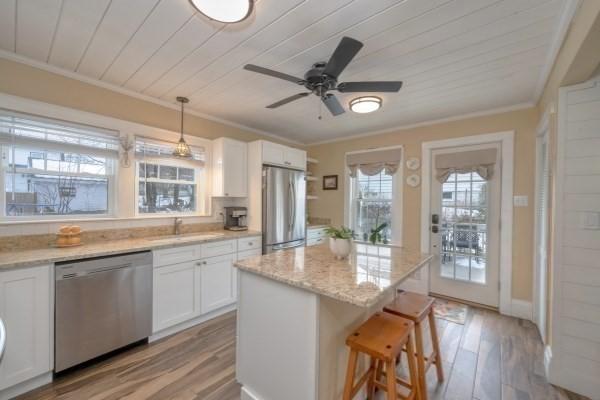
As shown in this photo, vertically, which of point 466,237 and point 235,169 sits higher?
point 235,169

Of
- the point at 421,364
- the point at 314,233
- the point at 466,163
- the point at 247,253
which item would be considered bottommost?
the point at 421,364

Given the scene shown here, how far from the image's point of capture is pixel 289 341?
4.72 feet

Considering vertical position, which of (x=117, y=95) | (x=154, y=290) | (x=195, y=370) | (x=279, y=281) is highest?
(x=117, y=95)

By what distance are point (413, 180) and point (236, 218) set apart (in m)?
2.56

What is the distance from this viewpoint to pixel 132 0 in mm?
1438

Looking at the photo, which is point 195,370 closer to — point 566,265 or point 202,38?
point 202,38

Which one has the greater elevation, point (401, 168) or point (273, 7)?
point (273, 7)

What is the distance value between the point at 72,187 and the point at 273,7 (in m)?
2.44

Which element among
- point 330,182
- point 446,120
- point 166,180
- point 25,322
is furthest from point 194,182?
point 446,120

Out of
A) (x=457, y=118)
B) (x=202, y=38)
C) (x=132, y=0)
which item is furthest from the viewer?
(x=457, y=118)

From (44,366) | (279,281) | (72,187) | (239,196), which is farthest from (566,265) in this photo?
(72,187)

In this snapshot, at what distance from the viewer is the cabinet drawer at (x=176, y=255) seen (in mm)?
2346

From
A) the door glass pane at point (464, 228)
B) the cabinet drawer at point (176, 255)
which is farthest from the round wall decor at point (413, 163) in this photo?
the cabinet drawer at point (176, 255)

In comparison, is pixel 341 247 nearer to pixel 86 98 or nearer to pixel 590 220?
pixel 590 220
